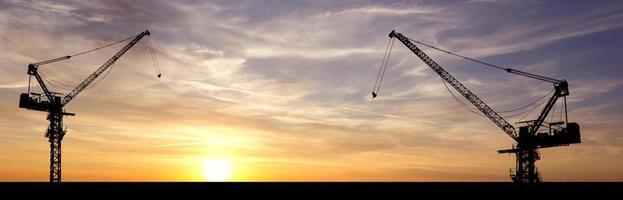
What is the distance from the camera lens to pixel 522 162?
603ft
